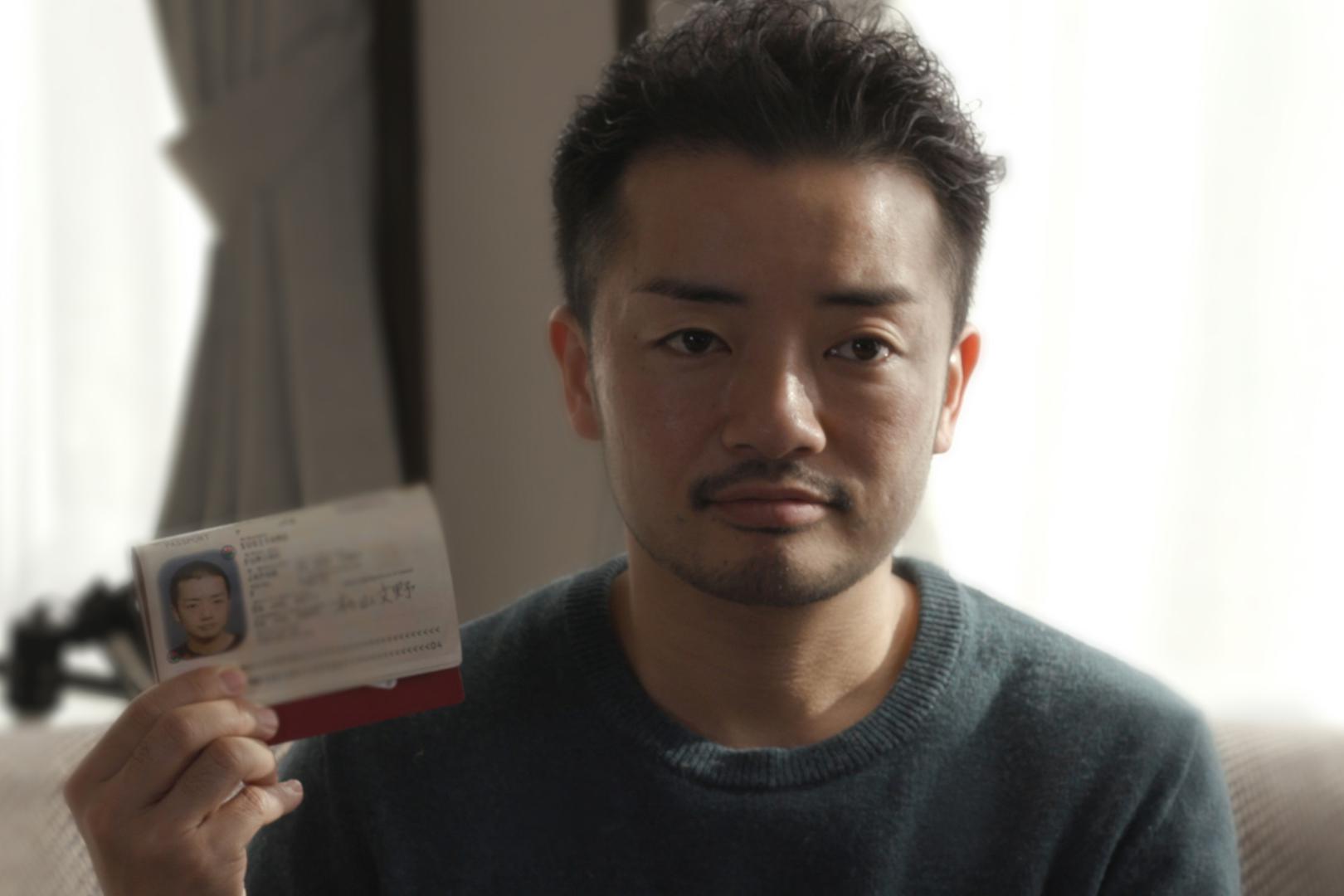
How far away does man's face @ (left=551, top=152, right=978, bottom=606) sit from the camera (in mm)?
1123

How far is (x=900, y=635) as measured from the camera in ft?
4.36

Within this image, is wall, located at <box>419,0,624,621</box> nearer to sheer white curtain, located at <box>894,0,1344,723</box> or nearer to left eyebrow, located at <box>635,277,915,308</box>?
sheer white curtain, located at <box>894,0,1344,723</box>

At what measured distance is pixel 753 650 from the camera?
1.26 m

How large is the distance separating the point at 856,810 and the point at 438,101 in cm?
199

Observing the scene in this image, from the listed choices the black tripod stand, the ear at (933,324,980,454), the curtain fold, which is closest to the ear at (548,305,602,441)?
Result: the ear at (933,324,980,454)

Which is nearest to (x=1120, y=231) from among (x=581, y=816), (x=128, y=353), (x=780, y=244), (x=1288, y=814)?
(x=1288, y=814)

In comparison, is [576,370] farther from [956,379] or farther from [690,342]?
[956,379]

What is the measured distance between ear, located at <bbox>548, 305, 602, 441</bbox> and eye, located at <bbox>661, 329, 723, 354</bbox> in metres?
0.15

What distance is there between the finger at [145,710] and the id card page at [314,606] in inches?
0.6

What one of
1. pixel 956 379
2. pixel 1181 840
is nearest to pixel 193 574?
pixel 956 379

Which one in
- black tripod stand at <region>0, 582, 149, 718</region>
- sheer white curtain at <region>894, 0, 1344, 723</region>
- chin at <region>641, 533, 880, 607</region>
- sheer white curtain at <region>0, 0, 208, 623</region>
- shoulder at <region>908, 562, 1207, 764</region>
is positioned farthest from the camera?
sheer white curtain at <region>0, 0, 208, 623</region>

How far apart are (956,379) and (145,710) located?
0.75 meters

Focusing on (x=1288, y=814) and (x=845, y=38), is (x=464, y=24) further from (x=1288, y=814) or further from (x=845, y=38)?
(x=1288, y=814)

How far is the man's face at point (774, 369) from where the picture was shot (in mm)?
1123
